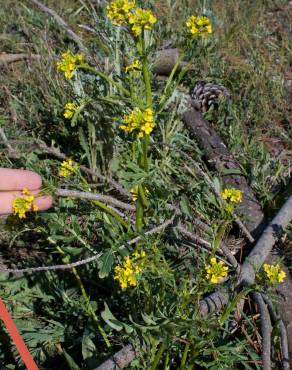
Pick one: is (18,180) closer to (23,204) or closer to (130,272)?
(23,204)

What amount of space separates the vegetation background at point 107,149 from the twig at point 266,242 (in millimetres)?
163

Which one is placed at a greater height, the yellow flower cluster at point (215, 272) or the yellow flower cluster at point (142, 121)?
the yellow flower cluster at point (142, 121)

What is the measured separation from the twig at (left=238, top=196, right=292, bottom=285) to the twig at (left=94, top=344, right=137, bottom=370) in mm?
590

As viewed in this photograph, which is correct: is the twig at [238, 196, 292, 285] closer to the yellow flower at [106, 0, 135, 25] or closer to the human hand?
the human hand

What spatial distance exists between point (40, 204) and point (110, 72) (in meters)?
1.27

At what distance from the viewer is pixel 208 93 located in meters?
3.73

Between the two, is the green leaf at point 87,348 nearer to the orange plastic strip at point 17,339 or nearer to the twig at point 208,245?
the orange plastic strip at point 17,339

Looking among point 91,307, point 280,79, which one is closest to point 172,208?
point 91,307

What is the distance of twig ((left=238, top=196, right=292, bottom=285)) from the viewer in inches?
93.0

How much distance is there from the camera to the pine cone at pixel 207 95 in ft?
12.2

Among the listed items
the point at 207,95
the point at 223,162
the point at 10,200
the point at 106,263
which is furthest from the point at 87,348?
the point at 207,95

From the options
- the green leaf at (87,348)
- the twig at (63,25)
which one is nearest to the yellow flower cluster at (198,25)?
the green leaf at (87,348)

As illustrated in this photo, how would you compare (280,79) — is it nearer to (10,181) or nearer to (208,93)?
(208,93)

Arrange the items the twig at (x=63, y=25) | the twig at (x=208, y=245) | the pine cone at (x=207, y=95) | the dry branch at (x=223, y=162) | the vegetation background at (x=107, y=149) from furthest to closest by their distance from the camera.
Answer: the pine cone at (x=207, y=95), the twig at (x=63, y=25), the dry branch at (x=223, y=162), the twig at (x=208, y=245), the vegetation background at (x=107, y=149)
